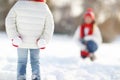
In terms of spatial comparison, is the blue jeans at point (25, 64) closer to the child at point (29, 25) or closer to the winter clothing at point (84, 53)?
the child at point (29, 25)

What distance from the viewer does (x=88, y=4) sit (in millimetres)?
27484

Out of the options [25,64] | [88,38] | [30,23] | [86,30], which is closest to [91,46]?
[88,38]

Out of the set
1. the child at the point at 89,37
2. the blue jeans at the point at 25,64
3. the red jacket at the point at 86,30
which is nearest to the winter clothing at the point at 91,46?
the child at the point at 89,37

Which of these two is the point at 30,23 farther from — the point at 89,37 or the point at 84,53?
the point at 84,53

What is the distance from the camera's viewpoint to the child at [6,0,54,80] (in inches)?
271

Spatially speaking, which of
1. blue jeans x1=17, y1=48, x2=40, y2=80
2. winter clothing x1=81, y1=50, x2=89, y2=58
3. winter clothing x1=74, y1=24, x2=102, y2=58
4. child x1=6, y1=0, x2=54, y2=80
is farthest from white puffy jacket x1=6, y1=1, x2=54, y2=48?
winter clothing x1=81, y1=50, x2=89, y2=58

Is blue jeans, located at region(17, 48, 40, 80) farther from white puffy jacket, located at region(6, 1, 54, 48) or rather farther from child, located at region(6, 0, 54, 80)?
white puffy jacket, located at region(6, 1, 54, 48)

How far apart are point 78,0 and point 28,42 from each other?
68.7 feet

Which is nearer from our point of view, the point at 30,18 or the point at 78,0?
the point at 30,18

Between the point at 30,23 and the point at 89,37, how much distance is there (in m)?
4.64

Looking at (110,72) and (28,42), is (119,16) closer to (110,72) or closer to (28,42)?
(110,72)

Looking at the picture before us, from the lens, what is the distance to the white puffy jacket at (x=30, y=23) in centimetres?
689

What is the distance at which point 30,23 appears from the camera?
6.94 meters

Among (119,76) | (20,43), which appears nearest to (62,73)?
(119,76)
